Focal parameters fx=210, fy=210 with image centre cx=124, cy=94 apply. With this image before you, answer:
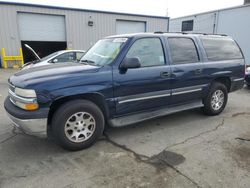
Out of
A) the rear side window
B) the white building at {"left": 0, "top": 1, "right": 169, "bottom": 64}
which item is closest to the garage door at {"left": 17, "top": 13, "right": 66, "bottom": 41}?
the white building at {"left": 0, "top": 1, "right": 169, "bottom": 64}

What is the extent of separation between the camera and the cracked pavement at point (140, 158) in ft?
8.59

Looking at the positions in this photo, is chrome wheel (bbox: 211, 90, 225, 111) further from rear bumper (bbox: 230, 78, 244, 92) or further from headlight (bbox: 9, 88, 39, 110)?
headlight (bbox: 9, 88, 39, 110)

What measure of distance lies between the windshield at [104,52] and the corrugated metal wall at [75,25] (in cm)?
1317

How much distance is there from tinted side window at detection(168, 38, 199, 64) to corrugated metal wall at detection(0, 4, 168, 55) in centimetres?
1395

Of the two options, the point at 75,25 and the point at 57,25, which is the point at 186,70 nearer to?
the point at 75,25

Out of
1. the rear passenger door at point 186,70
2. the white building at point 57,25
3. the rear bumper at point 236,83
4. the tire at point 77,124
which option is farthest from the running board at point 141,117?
the white building at point 57,25

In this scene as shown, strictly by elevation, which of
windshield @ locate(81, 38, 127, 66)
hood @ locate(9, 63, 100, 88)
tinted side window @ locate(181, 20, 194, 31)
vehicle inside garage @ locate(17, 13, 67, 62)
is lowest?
hood @ locate(9, 63, 100, 88)

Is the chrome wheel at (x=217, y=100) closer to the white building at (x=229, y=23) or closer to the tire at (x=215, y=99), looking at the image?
the tire at (x=215, y=99)

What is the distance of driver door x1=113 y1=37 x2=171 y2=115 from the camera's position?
355 cm

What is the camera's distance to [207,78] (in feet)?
15.2

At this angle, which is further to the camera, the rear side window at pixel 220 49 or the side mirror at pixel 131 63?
the rear side window at pixel 220 49

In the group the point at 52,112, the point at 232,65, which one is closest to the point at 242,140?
the point at 232,65

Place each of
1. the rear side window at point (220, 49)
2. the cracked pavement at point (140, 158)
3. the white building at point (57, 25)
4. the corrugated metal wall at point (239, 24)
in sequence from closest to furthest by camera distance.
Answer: the cracked pavement at point (140, 158), the rear side window at point (220, 49), the white building at point (57, 25), the corrugated metal wall at point (239, 24)

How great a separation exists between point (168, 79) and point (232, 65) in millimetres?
2078
